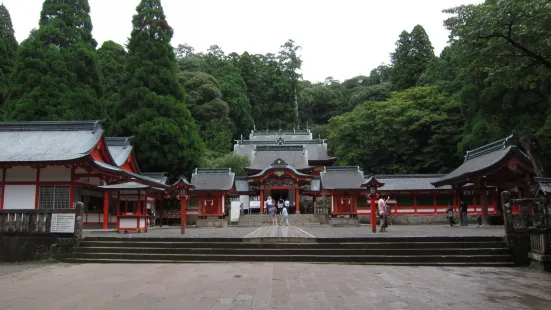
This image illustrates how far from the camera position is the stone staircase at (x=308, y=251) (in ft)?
38.0

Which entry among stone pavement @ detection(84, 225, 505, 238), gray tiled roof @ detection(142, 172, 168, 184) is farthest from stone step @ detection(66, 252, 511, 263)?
gray tiled roof @ detection(142, 172, 168, 184)

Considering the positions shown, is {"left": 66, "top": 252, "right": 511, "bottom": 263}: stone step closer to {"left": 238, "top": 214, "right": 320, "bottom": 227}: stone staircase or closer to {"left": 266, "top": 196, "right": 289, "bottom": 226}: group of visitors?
{"left": 266, "top": 196, "right": 289, "bottom": 226}: group of visitors

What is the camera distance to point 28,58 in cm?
2842

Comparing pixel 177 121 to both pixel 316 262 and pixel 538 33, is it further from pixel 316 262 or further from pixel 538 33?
pixel 538 33

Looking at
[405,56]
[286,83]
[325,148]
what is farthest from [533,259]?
[286,83]

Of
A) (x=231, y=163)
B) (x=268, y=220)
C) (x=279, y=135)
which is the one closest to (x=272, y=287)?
(x=268, y=220)

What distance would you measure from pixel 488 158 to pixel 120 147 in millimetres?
23336

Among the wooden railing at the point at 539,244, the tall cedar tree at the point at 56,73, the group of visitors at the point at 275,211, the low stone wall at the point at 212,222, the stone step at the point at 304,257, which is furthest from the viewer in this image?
the low stone wall at the point at 212,222

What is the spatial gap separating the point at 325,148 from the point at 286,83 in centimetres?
2053

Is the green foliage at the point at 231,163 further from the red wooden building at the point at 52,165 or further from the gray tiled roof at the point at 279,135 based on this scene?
the red wooden building at the point at 52,165

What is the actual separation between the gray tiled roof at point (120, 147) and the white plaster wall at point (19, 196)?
6805 mm

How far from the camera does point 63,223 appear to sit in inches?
519

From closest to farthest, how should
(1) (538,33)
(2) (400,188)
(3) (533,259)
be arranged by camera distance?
(1) (538,33) → (3) (533,259) → (2) (400,188)

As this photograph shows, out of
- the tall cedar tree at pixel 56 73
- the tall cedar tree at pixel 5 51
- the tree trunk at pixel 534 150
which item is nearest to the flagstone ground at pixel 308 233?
the tree trunk at pixel 534 150
